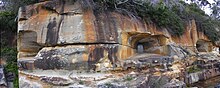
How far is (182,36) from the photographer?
11953mm

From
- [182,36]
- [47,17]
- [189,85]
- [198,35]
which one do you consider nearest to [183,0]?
[198,35]

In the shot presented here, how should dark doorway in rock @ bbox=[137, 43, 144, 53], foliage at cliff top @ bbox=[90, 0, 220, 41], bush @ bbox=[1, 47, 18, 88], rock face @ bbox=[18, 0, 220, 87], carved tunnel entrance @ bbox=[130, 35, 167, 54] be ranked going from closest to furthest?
rock face @ bbox=[18, 0, 220, 87] → foliage at cliff top @ bbox=[90, 0, 220, 41] → carved tunnel entrance @ bbox=[130, 35, 167, 54] → dark doorway in rock @ bbox=[137, 43, 144, 53] → bush @ bbox=[1, 47, 18, 88]

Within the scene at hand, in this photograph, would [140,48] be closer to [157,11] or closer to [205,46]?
[157,11]

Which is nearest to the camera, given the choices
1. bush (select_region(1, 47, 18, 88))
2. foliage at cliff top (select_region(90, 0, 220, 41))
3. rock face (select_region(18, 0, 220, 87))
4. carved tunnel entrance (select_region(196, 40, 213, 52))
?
rock face (select_region(18, 0, 220, 87))

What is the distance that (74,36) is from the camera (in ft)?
27.6

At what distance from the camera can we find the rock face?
838cm

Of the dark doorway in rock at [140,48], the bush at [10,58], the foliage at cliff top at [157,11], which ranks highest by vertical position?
the foliage at cliff top at [157,11]

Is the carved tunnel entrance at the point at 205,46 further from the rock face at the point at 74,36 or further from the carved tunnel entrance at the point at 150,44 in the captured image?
the rock face at the point at 74,36

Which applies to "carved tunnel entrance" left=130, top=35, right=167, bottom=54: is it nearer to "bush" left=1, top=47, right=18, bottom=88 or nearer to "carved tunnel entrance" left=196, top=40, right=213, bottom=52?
"carved tunnel entrance" left=196, top=40, right=213, bottom=52

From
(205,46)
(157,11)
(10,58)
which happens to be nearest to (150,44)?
(157,11)

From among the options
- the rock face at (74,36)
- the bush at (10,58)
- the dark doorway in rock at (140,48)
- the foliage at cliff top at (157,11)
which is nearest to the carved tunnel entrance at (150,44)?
the dark doorway in rock at (140,48)

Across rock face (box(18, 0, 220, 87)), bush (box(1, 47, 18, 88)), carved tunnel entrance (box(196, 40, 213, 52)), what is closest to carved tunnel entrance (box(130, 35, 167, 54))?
rock face (box(18, 0, 220, 87))

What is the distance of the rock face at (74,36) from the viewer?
27.5ft

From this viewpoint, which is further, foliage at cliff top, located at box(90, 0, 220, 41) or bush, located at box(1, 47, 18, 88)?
bush, located at box(1, 47, 18, 88)
